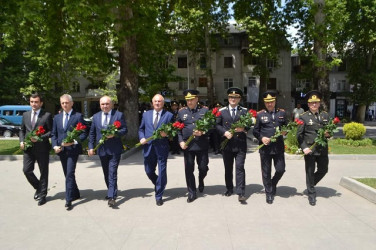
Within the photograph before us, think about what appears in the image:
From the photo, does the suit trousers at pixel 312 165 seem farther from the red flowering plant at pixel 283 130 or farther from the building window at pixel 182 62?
the building window at pixel 182 62

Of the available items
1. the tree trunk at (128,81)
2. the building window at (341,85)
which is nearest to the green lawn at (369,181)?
the tree trunk at (128,81)

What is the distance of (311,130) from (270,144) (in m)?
0.80

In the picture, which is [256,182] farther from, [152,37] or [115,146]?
[152,37]

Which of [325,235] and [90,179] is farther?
[90,179]

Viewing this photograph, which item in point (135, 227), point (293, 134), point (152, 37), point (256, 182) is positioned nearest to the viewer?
point (135, 227)

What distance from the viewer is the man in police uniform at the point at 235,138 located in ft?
20.8

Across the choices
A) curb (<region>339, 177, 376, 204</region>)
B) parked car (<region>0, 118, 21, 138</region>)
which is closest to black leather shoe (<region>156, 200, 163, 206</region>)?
curb (<region>339, 177, 376, 204</region>)

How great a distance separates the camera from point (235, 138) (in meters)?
6.49

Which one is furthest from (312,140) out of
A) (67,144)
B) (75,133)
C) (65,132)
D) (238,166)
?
(65,132)

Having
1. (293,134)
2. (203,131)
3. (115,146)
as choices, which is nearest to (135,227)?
(115,146)

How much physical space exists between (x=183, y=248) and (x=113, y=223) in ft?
4.81

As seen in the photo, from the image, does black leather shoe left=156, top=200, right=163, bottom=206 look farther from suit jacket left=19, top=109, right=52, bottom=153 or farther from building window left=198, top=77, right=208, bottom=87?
building window left=198, top=77, right=208, bottom=87

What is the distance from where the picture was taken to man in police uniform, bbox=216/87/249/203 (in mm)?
A: 6344

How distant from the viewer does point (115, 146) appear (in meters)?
6.29
